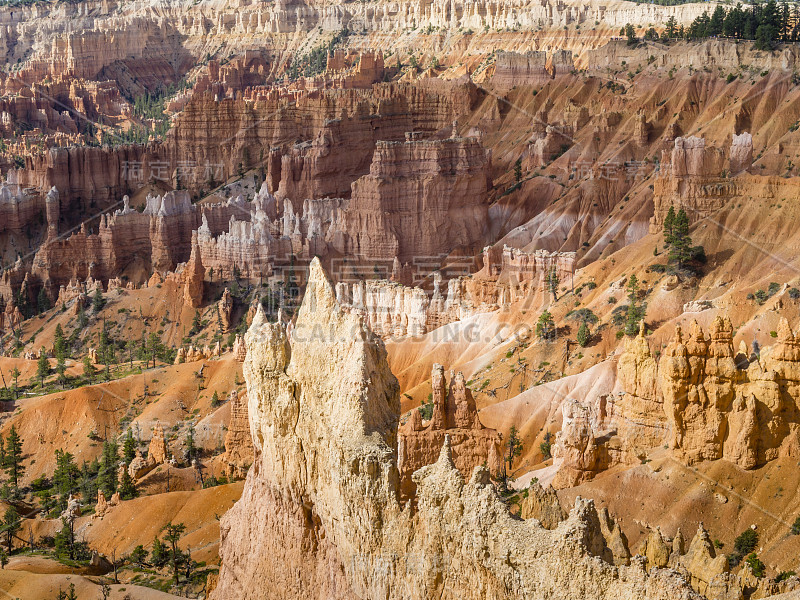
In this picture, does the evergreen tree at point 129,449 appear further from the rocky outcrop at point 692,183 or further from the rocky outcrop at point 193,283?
the rocky outcrop at point 692,183

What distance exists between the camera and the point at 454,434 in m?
43.5

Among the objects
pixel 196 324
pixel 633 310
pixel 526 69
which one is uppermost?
pixel 526 69

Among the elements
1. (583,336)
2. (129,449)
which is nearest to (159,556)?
(129,449)

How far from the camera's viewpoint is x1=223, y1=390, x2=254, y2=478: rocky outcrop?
164 feet

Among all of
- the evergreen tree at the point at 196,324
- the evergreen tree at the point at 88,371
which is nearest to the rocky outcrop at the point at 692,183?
the evergreen tree at the point at 196,324

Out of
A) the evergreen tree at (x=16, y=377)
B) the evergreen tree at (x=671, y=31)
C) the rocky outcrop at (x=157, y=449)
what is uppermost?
the evergreen tree at (x=671, y=31)

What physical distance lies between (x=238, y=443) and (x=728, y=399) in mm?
22215

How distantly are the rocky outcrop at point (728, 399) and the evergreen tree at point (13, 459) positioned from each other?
31842 mm

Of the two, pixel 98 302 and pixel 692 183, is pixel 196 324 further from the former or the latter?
pixel 692 183

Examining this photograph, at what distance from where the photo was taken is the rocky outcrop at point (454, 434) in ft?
140

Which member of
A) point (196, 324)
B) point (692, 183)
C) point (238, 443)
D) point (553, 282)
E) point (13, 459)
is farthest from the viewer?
point (196, 324)

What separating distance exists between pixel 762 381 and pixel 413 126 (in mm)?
79097

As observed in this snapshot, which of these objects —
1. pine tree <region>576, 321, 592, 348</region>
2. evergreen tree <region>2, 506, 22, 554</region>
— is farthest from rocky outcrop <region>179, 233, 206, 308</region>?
pine tree <region>576, 321, 592, 348</region>

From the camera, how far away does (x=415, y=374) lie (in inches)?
2335
